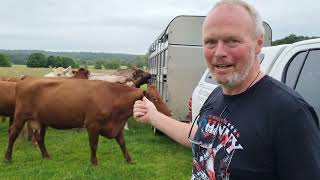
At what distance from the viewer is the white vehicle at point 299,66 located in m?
4.26

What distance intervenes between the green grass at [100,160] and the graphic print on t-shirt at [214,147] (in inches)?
239

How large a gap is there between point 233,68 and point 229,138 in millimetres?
305

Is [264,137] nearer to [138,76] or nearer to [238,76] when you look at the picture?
[238,76]

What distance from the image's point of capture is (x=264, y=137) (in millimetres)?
2107

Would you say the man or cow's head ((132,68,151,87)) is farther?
cow's head ((132,68,151,87))

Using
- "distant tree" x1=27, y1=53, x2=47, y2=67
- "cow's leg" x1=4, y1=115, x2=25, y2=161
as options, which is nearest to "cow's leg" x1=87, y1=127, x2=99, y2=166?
"cow's leg" x1=4, y1=115, x2=25, y2=161

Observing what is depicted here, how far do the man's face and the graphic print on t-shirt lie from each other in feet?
0.67

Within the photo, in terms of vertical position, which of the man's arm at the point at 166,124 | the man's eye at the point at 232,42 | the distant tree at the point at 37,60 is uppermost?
the man's eye at the point at 232,42

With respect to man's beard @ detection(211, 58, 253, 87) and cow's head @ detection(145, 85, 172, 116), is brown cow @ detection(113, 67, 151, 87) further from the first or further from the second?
man's beard @ detection(211, 58, 253, 87)

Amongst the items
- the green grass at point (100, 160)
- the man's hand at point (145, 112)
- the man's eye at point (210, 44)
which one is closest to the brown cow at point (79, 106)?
the green grass at point (100, 160)

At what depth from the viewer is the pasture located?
8680 mm

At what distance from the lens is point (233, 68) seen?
2242 mm

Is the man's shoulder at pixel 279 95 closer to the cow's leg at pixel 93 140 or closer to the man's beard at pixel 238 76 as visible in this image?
the man's beard at pixel 238 76

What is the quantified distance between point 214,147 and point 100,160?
804 cm
